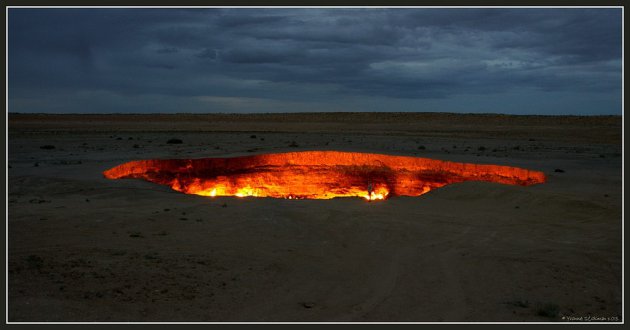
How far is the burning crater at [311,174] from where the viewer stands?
15.7 metres

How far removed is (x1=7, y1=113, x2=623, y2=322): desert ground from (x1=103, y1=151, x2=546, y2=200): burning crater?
3.46m

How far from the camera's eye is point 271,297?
19.6 feet

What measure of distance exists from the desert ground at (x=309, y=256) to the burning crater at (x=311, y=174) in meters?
3.46

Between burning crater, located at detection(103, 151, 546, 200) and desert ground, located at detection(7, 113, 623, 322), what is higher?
burning crater, located at detection(103, 151, 546, 200)

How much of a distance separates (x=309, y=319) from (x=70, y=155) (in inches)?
679

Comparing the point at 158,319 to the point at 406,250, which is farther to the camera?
the point at 406,250

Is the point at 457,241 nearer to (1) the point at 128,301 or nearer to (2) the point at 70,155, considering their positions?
(1) the point at 128,301

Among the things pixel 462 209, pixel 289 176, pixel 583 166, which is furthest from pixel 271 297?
pixel 583 166

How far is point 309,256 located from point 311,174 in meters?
10.0

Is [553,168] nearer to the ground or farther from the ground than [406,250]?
farther from the ground

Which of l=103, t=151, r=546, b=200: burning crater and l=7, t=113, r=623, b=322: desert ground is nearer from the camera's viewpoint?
l=7, t=113, r=623, b=322: desert ground

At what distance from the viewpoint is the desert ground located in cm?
562

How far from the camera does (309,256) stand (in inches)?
298

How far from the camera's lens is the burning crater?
15.7 m
